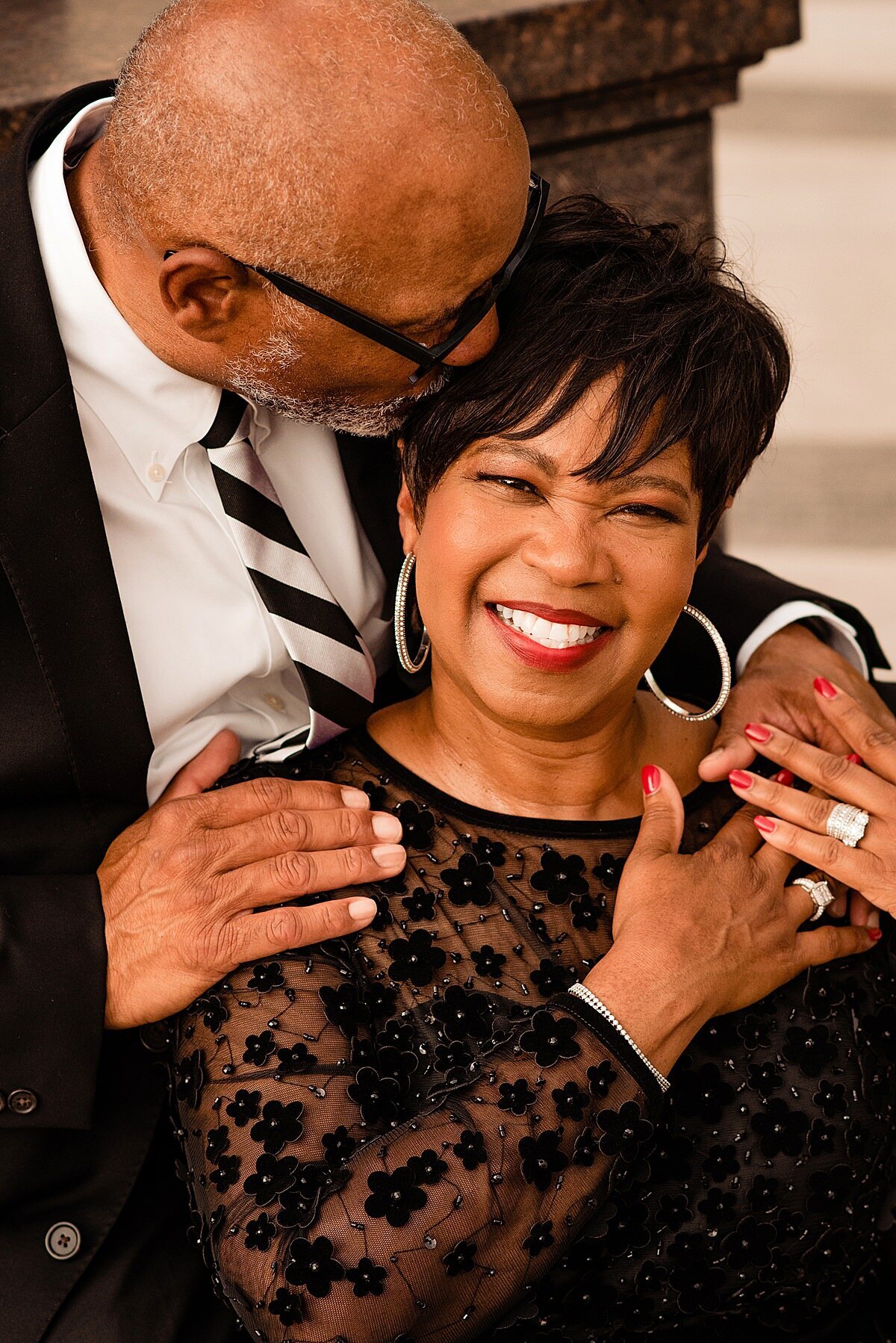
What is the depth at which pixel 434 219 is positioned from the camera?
1.98m

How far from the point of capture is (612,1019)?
77.2 inches

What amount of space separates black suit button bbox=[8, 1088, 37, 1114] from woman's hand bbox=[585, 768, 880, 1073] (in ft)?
2.79

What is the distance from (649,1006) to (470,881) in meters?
0.35

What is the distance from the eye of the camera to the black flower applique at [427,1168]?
72.8 inches

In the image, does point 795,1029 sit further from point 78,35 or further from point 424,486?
point 78,35

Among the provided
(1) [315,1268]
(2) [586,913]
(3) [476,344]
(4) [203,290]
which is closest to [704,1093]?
(2) [586,913]

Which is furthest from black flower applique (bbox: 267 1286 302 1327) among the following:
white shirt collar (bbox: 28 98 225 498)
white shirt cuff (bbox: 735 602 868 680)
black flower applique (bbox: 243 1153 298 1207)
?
white shirt cuff (bbox: 735 602 868 680)

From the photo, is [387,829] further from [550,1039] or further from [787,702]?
[787,702]

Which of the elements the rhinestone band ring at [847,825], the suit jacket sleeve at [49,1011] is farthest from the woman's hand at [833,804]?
the suit jacket sleeve at [49,1011]

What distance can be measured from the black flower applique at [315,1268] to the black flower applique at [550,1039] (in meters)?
0.37

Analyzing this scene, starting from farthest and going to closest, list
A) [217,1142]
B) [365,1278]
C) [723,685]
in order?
→ 1. [723,685]
2. [217,1142]
3. [365,1278]

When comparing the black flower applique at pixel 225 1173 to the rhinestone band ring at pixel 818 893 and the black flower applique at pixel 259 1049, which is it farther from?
the rhinestone band ring at pixel 818 893

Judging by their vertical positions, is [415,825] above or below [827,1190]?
above

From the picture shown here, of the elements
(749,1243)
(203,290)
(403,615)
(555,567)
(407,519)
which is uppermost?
(203,290)
